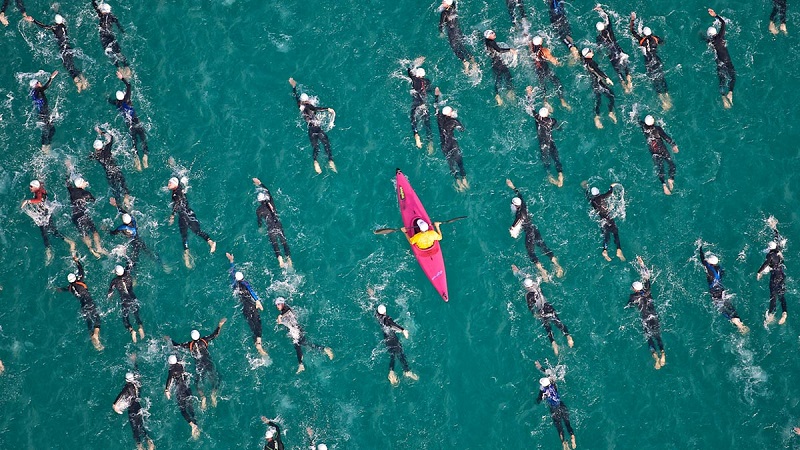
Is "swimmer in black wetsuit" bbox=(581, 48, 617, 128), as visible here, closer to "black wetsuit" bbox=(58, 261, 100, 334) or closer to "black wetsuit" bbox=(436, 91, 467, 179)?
"black wetsuit" bbox=(436, 91, 467, 179)

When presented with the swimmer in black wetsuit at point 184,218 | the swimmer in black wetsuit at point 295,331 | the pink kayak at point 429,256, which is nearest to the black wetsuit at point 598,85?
the pink kayak at point 429,256

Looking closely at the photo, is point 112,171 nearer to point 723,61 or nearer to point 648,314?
point 648,314

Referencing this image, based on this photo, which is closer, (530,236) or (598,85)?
(530,236)

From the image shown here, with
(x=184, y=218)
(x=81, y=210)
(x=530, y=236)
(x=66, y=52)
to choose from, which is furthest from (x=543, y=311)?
(x=66, y=52)

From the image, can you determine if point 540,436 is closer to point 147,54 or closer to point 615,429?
point 615,429

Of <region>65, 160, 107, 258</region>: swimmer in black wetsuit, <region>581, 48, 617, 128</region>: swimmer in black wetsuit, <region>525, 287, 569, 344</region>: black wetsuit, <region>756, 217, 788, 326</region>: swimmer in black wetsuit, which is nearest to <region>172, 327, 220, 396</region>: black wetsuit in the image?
<region>65, 160, 107, 258</region>: swimmer in black wetsuit
